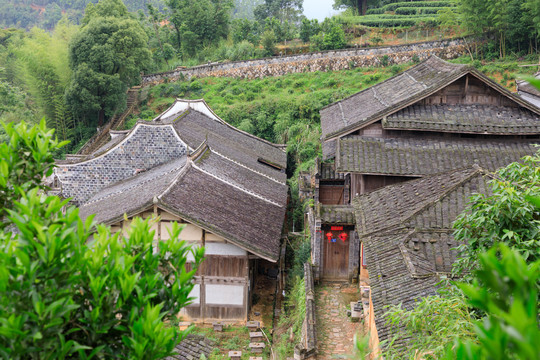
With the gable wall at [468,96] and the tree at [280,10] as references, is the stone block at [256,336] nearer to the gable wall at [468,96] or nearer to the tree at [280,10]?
the gable wall at [468,96]

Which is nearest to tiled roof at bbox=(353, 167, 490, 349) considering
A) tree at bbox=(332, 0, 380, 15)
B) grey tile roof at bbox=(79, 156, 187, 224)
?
grey tile roof at bbox=(79, 156, 187, 224)

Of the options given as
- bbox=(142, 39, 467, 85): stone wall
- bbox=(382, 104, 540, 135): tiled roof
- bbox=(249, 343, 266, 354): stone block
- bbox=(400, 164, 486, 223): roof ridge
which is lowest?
bbox=(249, 343, 266, 354): stone block

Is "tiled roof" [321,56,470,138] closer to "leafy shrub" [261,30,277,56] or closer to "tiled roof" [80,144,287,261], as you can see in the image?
"tiled roof" [80,144,287,261]

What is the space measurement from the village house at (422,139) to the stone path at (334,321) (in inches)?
23.9

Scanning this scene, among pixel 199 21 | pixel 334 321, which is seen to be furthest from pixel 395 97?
pixel 199 21

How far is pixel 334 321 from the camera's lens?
41.7ft

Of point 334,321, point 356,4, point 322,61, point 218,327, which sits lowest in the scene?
point 218,327

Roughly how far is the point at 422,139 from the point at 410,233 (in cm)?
487

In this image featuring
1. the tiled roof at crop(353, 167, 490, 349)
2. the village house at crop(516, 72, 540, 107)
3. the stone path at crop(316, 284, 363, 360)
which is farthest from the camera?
the village house at crop(516, 72, 540, 107)

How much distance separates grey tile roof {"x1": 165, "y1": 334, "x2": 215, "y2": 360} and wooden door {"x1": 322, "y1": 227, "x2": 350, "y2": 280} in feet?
21.9

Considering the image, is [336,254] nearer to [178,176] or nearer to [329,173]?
[329,173]

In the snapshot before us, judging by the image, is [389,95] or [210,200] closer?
[210,200]

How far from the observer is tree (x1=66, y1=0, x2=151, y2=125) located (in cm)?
3300

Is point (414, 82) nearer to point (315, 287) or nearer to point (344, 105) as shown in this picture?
point (344, 105)
